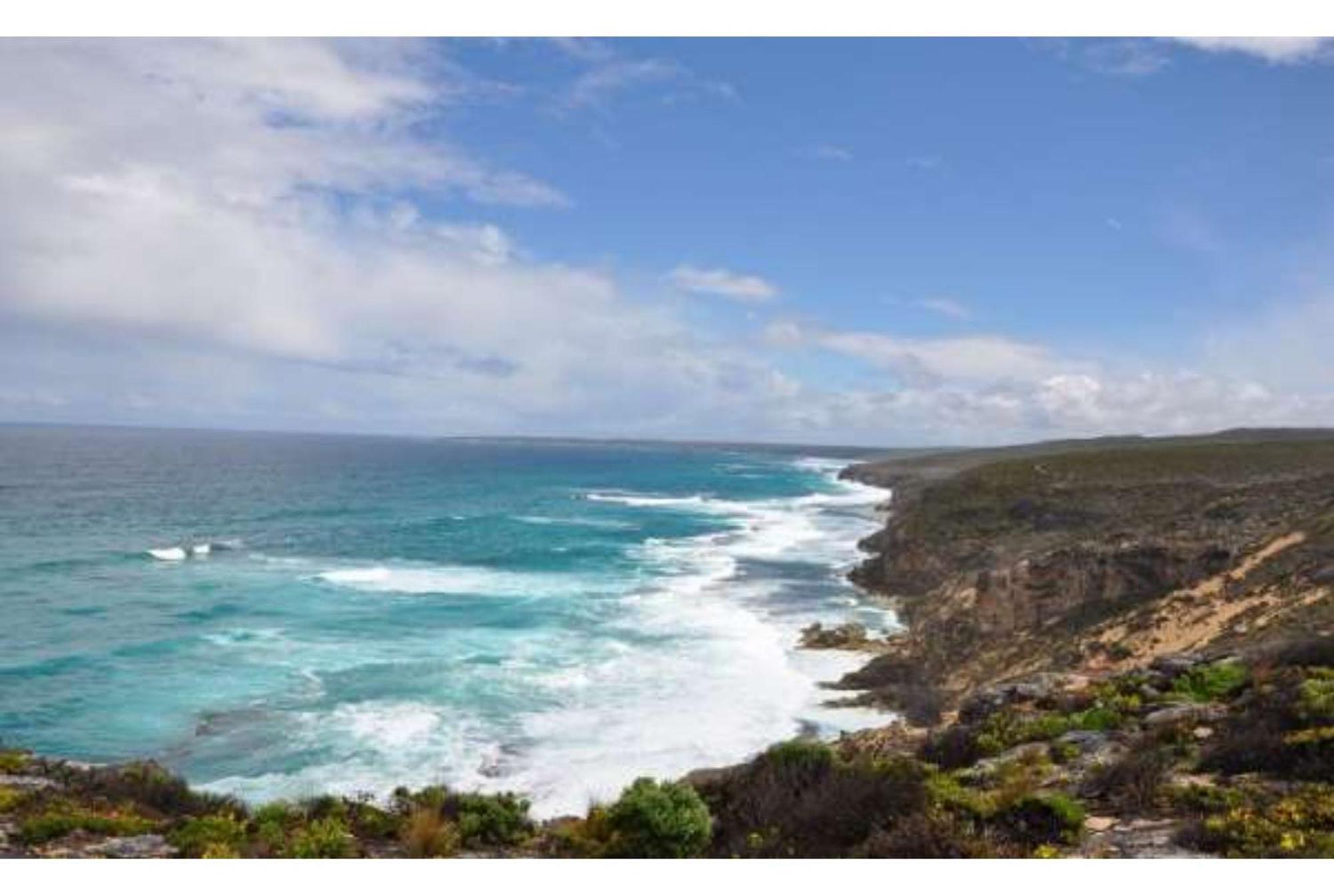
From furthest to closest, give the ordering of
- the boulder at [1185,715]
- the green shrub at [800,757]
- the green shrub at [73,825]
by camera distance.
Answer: the boulder at [1185,715] < the green shrub at [800,757] < the green shrub at [73,825]

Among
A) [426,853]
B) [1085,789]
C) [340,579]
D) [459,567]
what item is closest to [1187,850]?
[1085,789]

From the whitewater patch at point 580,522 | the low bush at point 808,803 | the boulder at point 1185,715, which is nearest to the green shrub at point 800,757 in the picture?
the low bush at point 808,803

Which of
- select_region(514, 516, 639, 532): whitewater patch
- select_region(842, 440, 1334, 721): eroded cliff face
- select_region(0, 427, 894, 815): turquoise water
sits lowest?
select_region(0, 427, 894, 815): turquoise water

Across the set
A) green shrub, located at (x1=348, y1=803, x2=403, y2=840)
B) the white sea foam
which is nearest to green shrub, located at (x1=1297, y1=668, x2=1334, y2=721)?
green shrub, located at (x1=348, y1=803, x2=403, y2=840)

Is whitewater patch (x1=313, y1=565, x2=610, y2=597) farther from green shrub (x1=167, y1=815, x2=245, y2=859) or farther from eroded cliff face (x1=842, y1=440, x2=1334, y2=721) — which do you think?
green shrub (x1=167, y1=815, x2=245, y2=859)

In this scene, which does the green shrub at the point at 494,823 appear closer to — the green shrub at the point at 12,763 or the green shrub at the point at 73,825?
the green shrub at the point at 73,825
